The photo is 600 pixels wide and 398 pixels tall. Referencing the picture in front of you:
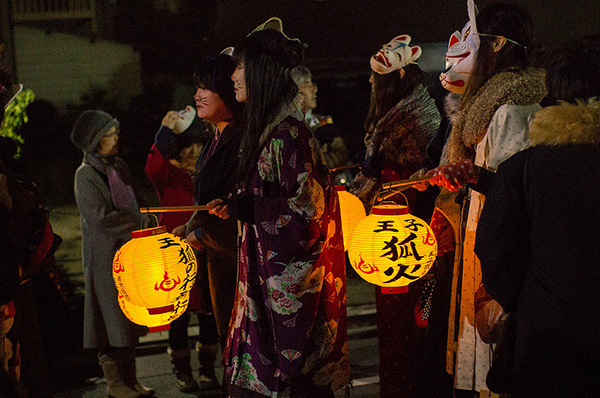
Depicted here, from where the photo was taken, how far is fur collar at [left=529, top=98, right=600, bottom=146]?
1.79 meters

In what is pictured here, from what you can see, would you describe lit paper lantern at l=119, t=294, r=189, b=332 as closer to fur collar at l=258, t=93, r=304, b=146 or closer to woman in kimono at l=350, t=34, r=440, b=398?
fur collar at l=258, t=93, r=304, b=146

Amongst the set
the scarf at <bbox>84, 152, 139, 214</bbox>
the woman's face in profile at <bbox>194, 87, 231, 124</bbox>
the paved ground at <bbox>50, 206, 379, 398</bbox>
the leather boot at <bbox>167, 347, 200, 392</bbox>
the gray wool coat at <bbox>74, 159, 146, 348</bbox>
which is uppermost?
the woman's face in profile at <bbox>194, 87, 231, 124</bbox>

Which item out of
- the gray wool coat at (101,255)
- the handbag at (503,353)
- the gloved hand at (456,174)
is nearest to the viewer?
the handbag at (503,353)

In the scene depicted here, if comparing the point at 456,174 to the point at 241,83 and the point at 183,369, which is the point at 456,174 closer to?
the point at 241,83

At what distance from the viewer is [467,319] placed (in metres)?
2.71

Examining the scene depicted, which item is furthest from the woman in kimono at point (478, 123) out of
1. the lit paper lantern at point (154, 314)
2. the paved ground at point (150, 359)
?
the paved ground at point (150, 359)

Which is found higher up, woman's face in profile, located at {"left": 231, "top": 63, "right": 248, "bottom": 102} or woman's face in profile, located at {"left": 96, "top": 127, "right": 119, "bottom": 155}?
woman's face in profile, located at {"left": 231, "top": 63, "right": 248, "bottom": 102}

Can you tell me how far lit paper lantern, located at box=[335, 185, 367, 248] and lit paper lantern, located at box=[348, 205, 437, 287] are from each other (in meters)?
0.35

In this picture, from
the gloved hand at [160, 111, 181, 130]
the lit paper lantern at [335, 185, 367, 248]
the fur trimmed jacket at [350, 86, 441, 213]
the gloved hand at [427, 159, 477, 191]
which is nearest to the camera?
the gloved hand at [427, 159, 477, 191]

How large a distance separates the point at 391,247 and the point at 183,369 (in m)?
2.45

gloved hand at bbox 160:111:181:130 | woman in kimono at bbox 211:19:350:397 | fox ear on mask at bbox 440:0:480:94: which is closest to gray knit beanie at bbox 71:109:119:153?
gloved hand at bbox 160:111:181:130

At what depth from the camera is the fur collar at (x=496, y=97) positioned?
250 cm

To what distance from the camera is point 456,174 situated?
2.59 meters

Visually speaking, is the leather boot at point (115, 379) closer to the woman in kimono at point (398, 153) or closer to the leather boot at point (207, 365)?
the leather boot at point (207, 365)
